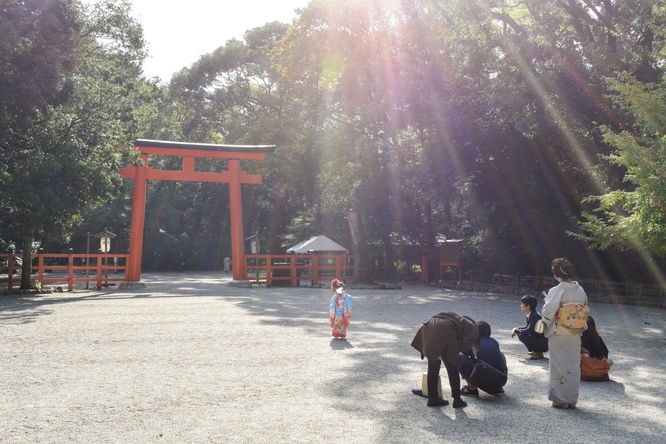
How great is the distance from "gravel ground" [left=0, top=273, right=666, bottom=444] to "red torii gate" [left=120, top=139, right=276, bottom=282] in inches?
516

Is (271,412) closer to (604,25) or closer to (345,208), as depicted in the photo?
(604,25)

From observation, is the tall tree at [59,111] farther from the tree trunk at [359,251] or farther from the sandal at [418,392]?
the sandal at [418,392]

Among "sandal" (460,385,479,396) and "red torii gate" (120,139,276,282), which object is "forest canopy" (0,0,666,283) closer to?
"red torii gate" (120,139,276,282)

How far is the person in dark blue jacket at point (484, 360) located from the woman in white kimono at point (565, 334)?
1.58ft

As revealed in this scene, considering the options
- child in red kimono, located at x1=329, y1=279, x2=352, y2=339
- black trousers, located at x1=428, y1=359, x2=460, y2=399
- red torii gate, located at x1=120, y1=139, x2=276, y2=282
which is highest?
red torii gate, located at x1=120, y1=139, x2=276, y2=282

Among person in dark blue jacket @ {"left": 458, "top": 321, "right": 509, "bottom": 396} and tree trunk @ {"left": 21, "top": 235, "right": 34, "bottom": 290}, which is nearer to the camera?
person in dark blue jacket @ {"left": 458, "top": 321, "right": 509, "bottom": 396}

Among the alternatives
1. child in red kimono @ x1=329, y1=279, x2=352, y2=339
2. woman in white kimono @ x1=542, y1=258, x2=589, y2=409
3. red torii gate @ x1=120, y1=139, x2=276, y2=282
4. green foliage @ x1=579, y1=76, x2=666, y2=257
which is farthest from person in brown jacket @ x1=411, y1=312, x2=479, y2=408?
red torii gate @ x1=120, y1=139, x2=276, y2=282

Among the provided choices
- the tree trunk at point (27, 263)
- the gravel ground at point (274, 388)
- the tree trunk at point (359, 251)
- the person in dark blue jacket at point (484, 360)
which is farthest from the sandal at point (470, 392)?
the tree trunk at point (359, 251)

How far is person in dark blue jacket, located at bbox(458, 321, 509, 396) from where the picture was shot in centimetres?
636

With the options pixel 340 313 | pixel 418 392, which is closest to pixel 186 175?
pixel 340 313

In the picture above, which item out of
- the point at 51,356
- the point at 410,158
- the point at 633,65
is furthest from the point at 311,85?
the point at 51,356

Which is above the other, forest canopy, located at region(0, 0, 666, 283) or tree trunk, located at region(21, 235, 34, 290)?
forest canopy, located at region(0, 0, 666, 283)

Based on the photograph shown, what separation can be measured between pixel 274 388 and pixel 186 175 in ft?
71.7

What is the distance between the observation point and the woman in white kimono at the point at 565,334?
601cm
